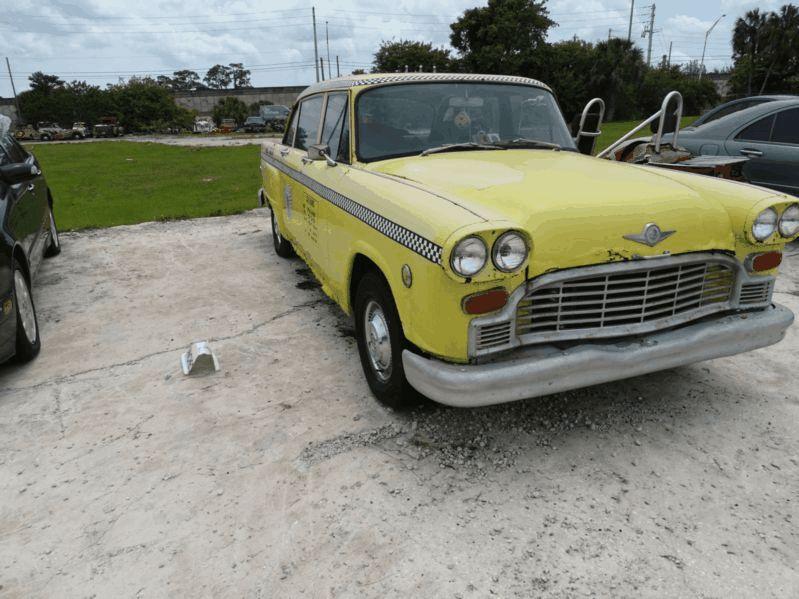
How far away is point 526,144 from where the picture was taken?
4.00m

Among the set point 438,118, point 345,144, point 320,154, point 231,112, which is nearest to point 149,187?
point 320,154

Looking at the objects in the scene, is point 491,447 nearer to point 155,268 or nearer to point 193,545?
point 193,545

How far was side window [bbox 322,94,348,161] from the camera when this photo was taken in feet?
12.9

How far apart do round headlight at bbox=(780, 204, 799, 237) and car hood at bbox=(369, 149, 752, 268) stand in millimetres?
316

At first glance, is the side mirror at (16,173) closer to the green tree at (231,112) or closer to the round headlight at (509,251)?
the round headlight at (509,251)

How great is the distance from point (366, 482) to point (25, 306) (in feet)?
9.33

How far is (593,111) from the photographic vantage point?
14.7 ft

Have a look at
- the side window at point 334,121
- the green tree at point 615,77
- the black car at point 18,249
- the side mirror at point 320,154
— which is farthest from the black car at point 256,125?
the side mirror at point 320,154

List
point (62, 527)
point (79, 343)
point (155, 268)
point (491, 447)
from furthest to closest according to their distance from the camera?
point (155, 268), point (79, 343), point (491, 447), point (62, 527)

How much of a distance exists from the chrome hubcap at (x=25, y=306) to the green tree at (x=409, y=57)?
4342cm

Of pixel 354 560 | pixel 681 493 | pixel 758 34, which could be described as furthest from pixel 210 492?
pixel 758 34

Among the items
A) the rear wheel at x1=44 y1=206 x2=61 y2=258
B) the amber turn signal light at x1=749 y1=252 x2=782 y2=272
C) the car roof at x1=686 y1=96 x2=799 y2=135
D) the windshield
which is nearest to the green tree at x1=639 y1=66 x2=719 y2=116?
the car roof at x1=686 y1=96 x2=799 y2=135

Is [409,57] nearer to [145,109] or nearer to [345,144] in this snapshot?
[145,109]

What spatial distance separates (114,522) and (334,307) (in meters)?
2.63
